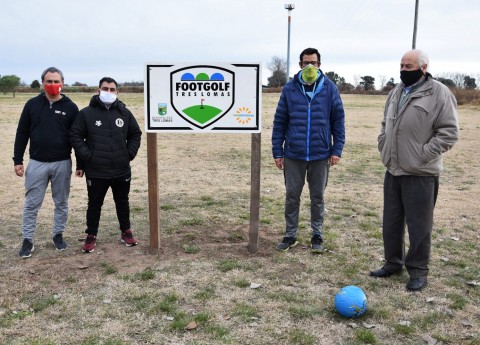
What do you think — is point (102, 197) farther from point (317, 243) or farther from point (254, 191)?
point (317, 243)

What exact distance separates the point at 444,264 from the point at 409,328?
170cm

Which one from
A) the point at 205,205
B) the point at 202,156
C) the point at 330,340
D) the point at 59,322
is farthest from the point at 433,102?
the point at 202,156

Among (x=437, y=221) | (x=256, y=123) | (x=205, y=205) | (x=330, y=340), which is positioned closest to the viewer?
(x=330, y=340)

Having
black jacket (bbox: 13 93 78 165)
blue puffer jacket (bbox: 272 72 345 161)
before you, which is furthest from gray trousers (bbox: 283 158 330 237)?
black jacket (bbox: 13 93 78 165)

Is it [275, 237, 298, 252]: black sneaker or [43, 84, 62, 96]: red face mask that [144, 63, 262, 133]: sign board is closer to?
[43, 84, 62, 96]: red face mask

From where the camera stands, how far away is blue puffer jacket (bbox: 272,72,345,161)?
5.30 m

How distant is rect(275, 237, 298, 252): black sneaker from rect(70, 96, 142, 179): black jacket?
1924mm

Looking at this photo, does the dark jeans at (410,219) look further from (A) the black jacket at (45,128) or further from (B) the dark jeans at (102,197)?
(A) the black jacket at (45,128)

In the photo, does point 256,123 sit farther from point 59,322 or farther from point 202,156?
point 202,156

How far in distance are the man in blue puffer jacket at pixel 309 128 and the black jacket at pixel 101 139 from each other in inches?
66.0

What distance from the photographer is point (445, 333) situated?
154 inches

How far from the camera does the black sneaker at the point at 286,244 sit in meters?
5.73

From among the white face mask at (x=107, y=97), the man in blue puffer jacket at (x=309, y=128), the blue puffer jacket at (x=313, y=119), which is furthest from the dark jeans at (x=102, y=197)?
the blue puffer jacket at (x=313, y=119)

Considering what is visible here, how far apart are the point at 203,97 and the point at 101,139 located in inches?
45.9
